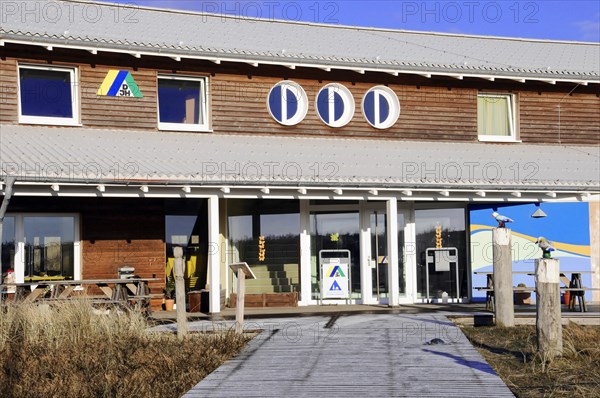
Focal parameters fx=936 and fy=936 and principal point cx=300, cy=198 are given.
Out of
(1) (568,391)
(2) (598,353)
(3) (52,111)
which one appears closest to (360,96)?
(3) (52,111)

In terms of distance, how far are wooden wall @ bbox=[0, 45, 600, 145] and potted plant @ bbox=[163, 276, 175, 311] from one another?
10.7 feet

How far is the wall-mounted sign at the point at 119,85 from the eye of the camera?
759 inches

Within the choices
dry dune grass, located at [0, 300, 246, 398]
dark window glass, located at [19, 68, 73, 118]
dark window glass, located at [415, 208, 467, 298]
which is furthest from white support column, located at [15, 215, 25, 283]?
dark window glass, located at [415, 208, 467, 298]

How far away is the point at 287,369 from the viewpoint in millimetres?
10469

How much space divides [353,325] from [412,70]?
8.25 m

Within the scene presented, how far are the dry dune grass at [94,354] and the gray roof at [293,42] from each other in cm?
757

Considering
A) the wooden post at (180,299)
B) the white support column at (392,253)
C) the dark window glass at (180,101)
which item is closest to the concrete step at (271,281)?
the white support column at (392,253)

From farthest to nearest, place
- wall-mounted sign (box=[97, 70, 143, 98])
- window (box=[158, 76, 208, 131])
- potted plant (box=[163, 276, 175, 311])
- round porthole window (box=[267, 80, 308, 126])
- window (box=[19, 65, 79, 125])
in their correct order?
round porthole window (box=[267, 80, 308, 126]) < window (box=[158, 76, 208, 131]) < wall-mounted sign (box=[97, 70, 143, 98]) < potted plant (box=[163, 276, 175, 311]) < window (box=[19, 65, 79, 125])

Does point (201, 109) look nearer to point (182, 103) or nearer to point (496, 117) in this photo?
point (182, 103)

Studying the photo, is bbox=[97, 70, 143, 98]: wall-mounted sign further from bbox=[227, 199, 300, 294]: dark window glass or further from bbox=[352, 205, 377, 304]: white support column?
bbox=[352, 205, 377, 304]: white support column

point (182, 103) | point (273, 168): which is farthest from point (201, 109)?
point (273, 168)

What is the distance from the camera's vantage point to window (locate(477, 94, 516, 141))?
885 inches

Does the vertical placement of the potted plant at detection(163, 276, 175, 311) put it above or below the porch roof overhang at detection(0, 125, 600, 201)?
below

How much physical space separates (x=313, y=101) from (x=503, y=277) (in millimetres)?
7912
